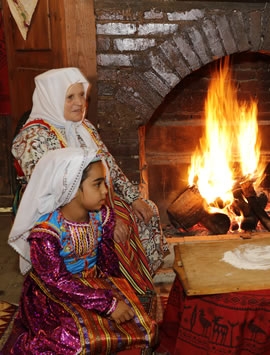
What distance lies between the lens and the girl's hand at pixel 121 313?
2.46 m

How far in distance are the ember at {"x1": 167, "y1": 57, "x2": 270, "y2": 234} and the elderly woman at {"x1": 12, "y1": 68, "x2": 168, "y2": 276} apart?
872 mm

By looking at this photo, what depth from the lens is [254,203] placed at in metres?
4.38

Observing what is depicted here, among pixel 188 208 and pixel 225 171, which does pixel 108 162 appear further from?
pixel 225 171

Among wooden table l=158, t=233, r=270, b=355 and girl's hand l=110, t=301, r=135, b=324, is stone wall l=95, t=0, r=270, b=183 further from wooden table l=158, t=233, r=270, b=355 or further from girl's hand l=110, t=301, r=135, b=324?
girl's hand l=110, t=301, r=135, b=324

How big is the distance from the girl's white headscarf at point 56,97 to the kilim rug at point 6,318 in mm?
1223

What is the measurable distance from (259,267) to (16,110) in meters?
2.93

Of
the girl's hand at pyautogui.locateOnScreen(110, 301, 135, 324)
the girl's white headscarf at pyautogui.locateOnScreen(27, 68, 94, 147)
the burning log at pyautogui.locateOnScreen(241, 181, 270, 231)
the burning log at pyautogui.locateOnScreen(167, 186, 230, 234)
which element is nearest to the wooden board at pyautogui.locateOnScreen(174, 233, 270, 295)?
the girl's hand at pyautogui.locateOnScreen(110, 301, 135, 324)

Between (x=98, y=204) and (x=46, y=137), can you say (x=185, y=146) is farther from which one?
(x=98, y=204)

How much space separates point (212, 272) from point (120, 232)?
37.0 inches

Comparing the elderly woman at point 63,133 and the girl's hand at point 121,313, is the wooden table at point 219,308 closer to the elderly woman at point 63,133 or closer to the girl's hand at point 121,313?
the girl's hand at point 121,313

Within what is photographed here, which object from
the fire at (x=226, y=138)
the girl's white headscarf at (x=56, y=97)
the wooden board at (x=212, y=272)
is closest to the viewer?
the wooden board at (x=212, y=272)

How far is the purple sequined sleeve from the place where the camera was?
96.7 inches

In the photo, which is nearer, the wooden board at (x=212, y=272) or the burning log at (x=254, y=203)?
the wooden board at (x=212, y=272)

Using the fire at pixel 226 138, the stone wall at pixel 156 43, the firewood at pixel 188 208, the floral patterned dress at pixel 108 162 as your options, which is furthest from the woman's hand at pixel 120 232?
the fire at pixel 226 138
